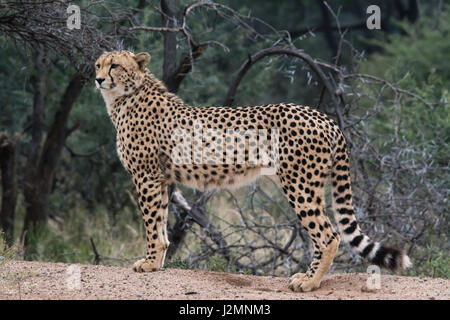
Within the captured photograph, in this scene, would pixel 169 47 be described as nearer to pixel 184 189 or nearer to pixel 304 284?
pixel 184 189

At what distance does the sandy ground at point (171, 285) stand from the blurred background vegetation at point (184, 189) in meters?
0.52

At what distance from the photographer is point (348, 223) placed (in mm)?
4980

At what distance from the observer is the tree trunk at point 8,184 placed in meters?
7.60

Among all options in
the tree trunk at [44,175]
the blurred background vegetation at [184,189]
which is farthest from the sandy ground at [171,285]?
the tree trunk at [44,175]

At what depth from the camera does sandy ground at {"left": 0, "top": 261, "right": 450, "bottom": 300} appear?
177 inches

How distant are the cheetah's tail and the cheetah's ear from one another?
65.7 inches

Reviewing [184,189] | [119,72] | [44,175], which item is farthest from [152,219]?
[184,189]

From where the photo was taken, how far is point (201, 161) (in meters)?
5.22

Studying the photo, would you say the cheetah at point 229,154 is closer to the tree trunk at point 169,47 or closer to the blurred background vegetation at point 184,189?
the blurred background vegetation at point 184,189

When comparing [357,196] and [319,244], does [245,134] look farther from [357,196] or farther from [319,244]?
[357,196]

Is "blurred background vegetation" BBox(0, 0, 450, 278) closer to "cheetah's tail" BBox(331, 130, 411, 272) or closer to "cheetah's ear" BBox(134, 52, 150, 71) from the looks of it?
"cheetah's ear" BBox(134, 52, 150, 71)

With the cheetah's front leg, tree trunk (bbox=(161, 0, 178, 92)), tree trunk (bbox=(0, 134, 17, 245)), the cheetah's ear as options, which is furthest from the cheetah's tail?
tree trunk (bbox=(0, 134, 17, 245))
